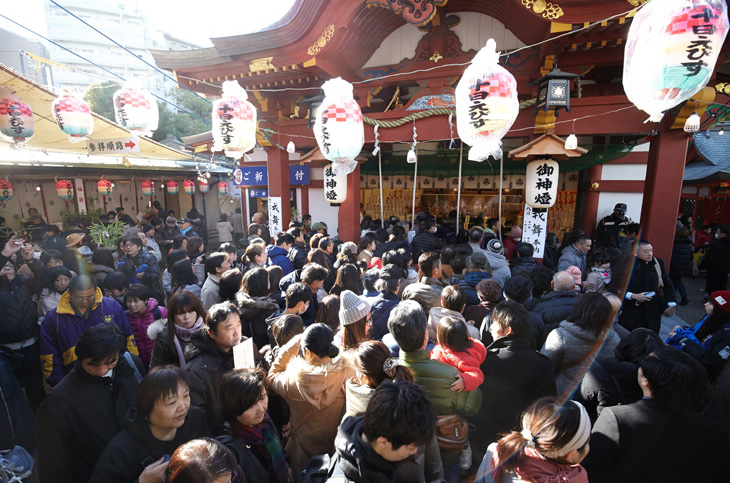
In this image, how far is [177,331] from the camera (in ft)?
8.45

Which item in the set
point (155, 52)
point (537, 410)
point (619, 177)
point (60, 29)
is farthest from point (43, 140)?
point (60, 29)

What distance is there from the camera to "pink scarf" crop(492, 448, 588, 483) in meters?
1.47

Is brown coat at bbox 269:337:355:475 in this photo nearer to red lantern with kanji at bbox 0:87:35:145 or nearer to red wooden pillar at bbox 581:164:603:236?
red lantern with kanji at bbox 0:87:35:145

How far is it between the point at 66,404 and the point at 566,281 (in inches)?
157

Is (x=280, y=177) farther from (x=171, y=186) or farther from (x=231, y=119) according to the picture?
(x=171, y=186)

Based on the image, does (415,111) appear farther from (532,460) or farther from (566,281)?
(532,460)

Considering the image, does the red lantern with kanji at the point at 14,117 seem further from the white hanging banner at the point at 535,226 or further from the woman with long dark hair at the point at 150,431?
the white hanging banner at the point at 535,226

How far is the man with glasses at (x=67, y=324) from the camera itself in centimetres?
278

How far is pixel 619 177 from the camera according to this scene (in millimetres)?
8188

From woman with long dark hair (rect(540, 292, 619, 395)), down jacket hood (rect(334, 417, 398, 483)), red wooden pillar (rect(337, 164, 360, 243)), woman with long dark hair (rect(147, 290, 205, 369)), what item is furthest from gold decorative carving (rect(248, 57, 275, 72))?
down jacket hood (rect(334, 417, 398, 483))

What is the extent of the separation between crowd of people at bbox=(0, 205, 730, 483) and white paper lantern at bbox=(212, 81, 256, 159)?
114 inches

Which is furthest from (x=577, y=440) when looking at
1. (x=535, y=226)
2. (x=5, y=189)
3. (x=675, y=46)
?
(x=5, y=189)

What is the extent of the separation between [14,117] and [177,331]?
23.0ft

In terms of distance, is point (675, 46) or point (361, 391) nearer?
point (361, 391)
